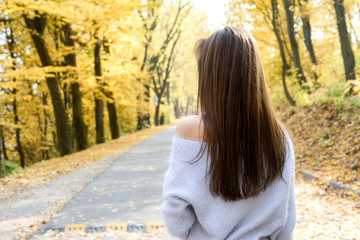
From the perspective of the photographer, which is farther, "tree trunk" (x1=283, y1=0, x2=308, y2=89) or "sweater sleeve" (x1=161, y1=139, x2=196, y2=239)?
"tree trunk" (x1=283, y1=0, x2=308, y2=89)

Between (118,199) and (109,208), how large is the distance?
56 cm

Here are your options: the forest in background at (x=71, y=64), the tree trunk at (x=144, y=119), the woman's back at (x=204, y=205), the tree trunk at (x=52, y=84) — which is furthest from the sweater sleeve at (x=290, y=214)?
the tree trunk at (x=144, y=119)

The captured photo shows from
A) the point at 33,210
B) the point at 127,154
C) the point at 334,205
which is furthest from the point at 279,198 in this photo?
the point at 127,154

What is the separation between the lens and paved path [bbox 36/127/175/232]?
17.3 feet

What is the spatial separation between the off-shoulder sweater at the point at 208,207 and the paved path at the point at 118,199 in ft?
12.4

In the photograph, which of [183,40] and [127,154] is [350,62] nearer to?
[127,154]

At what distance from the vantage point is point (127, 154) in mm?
12398

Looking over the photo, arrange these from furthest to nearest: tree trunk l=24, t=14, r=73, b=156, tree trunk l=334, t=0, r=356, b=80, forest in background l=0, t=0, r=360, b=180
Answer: tree trunk l=24, t=14, r=73, b=156, forest in background l=0, t=0, r=360, b=180, tree trunk l=334, t=0, r=356, b=80

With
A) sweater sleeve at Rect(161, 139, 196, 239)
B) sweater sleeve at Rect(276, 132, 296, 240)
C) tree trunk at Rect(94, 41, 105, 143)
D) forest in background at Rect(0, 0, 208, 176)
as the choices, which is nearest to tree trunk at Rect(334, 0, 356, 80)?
forest in background at Rect(0, 0, 208, 176)

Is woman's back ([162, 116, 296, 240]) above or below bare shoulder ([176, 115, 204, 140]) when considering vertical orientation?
below

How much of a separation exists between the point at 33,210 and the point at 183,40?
2957 centimetres

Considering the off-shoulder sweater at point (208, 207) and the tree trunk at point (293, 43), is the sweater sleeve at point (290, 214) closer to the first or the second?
A: the off-shoulder sweater at point (208, 207)

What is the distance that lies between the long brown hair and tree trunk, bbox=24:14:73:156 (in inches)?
506

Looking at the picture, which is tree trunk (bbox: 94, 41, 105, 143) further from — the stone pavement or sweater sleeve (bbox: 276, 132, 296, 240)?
sweater sleeve (bbox: 276, 132, 296, 240)
